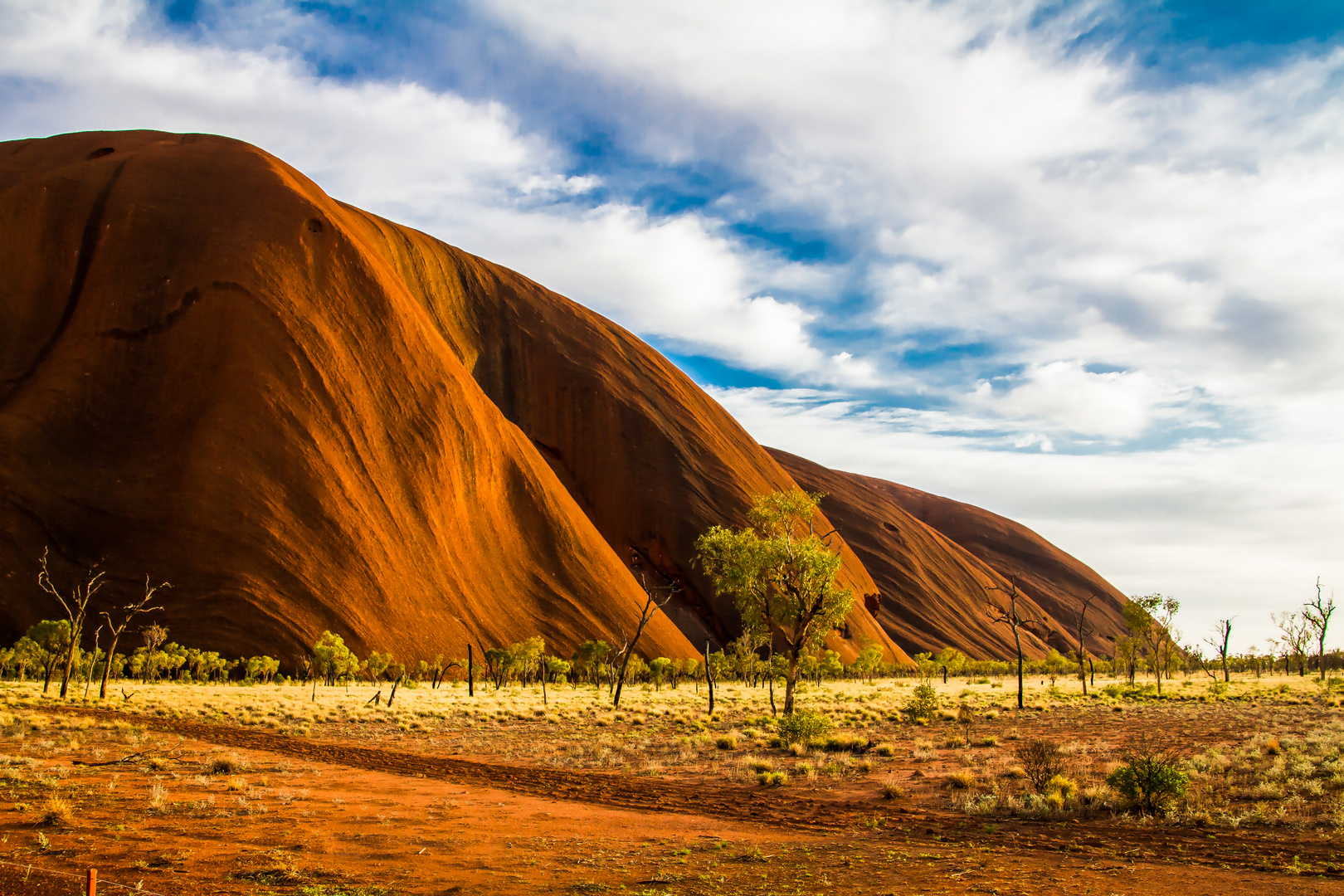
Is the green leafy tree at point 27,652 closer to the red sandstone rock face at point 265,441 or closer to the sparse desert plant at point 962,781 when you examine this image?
the red sandstone rock face at point 265,441

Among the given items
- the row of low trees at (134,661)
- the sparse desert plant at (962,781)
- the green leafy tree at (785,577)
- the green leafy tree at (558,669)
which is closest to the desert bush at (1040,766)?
the sparse desert plant at (962,781)

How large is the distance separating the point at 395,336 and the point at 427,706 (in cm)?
3869

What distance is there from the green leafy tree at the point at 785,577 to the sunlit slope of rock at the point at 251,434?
94.8 ft

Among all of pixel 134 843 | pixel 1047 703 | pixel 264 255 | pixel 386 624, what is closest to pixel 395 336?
pixel 264 255

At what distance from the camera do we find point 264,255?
60969mm

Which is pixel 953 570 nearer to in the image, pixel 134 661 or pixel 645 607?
pixel 645 607

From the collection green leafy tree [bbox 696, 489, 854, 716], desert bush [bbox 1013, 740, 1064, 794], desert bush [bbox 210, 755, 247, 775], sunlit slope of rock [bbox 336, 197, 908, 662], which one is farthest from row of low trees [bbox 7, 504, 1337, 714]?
desert bush [bbox 210, 755, 247, 775]

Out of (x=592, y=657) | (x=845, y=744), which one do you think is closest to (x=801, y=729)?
(x=845, y=744)

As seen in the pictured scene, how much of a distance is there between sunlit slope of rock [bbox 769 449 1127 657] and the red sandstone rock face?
3035 centimetres

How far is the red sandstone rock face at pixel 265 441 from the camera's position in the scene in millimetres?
48688

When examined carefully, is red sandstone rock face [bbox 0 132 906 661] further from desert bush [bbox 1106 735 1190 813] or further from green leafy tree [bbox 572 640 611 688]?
desert bush [bbox 1106 735 1190 813]

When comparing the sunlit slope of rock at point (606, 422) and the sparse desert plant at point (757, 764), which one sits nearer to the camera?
the sparse desert plant at point (757, 764)

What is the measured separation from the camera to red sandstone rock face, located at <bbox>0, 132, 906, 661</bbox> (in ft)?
160

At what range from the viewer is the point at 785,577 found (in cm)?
2798
